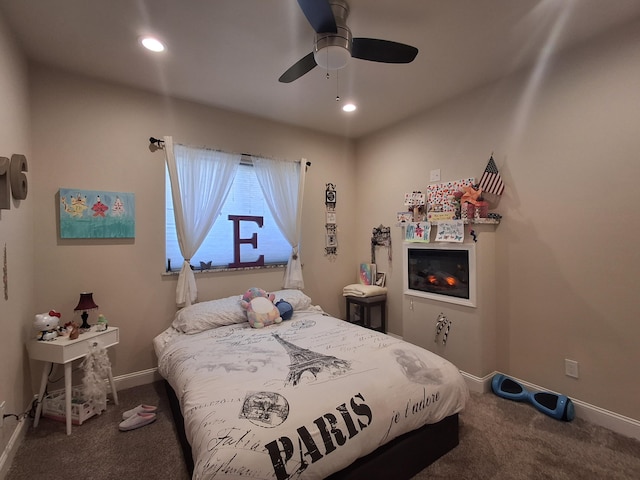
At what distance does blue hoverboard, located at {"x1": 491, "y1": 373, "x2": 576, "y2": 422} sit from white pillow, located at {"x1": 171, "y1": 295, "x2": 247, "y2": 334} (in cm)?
235

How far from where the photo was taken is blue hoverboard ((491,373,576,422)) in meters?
2.18

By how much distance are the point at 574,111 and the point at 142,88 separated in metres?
3.68

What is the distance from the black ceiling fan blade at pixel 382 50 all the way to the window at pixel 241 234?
1910 mm

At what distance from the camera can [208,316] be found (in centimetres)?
268

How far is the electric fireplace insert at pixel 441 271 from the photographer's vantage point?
267cm

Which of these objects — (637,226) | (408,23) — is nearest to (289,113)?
(408,23)

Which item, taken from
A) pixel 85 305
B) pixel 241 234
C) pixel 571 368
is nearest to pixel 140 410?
pixel 85 305

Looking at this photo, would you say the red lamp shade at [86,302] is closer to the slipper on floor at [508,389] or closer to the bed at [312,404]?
the bed at [312,404]

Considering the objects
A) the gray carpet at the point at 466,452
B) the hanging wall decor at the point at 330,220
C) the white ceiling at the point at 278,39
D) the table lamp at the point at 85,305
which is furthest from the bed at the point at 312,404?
the white ceiling at the point at 278,39

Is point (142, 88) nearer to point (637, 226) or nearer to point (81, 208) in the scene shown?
point (81, 208)

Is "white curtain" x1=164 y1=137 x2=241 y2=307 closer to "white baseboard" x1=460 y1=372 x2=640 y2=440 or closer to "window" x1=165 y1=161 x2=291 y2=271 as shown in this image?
"window" x1=165 y1=161 x2=291 y2=271

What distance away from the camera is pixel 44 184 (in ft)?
7.93

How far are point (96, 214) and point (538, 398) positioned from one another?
4007 mm

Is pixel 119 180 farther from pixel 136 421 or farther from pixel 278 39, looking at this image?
pixel 136 421
